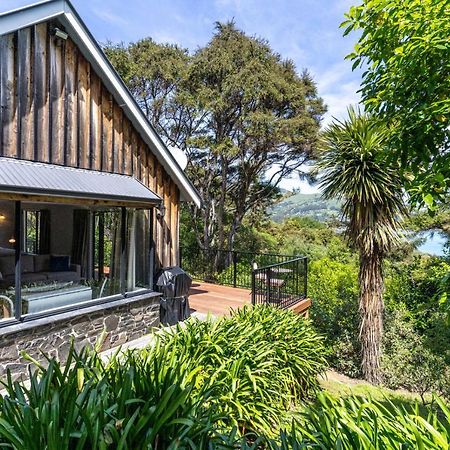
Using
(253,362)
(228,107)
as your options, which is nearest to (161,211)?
(253,362)

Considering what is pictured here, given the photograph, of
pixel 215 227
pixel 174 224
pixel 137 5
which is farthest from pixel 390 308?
pixel 137 5

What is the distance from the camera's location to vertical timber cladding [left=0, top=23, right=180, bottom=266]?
5727 mm

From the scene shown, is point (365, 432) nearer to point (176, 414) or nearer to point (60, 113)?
point (176, 414)

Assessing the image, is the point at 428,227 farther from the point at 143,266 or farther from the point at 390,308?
the point at 143,266

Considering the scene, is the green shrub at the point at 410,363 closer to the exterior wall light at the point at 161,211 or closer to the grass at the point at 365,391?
the grass at the point at 365,391

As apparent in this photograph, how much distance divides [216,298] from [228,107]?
9428 millimetres

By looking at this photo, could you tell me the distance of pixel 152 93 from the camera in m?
16.9

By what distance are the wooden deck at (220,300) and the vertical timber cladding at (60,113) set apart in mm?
2947

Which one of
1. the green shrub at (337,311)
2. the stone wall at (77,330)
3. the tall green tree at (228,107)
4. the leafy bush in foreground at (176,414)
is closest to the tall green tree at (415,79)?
the leafy bush in foreground at (176,414)

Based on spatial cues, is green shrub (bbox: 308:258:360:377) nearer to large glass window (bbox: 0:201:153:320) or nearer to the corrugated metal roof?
large glass window (bbox: 0:201:153:320)

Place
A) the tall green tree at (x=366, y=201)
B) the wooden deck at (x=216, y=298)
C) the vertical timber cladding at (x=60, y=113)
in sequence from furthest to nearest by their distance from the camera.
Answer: the wooden deck at (x=216, y=298)
the tall green tree at (x=366, y=201)
the vertical timber cladding at (x=60, y=113)

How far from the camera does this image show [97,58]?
6820mm

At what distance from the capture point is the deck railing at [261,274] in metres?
9.00

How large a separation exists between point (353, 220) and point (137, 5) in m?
10.7
